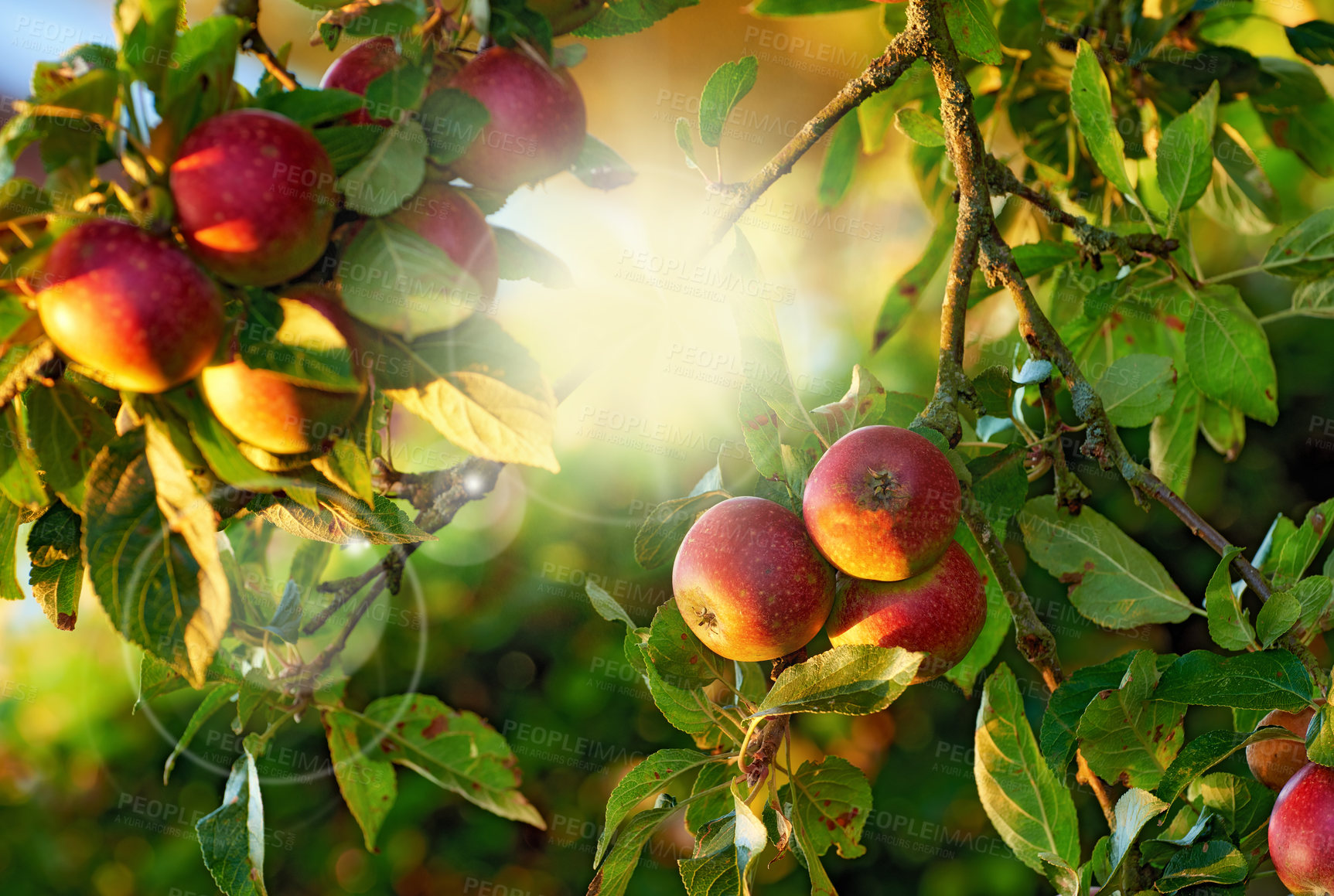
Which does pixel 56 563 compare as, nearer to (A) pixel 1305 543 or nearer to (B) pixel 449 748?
(B) pixel 449 748

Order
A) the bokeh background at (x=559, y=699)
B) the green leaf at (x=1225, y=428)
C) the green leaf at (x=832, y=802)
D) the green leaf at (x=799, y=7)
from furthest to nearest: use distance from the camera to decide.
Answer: the bokeh background at (x=559, y=699), the green leaf at (x=1225, y=428), the green leaf at (x=799, y=7), the green leaf at (x=832, y=802)

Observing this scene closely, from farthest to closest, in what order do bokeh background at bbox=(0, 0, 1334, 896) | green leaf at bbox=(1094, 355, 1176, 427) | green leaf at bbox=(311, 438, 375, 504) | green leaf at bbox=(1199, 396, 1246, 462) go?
1. bokeh background at bbox=(0, 0, 1334, 896)
2. green leaf at bbox=(1199, 396, 1246, 462)
3. green leaf at bbox=(1094, 355, 1176, 427)
4. green leaf at bbox=(311, 438, 375, 504)

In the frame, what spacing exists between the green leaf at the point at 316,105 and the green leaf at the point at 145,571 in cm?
21

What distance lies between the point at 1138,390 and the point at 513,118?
76 centimetres

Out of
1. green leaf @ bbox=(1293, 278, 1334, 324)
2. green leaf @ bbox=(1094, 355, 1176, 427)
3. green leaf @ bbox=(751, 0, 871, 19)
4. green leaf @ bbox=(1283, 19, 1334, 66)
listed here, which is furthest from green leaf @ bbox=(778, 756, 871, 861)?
green leaf @ bbox=(1283, 19, 1334, 66)

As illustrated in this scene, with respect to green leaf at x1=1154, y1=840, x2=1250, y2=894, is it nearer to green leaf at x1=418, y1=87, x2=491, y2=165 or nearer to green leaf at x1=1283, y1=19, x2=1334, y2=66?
green leaf at x1=418, y1=87, x2=491, y2=165

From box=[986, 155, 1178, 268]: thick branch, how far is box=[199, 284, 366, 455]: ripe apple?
764 mm

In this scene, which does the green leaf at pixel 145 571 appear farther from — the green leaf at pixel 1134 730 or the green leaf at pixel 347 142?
the green leaf at pixel 1134 730

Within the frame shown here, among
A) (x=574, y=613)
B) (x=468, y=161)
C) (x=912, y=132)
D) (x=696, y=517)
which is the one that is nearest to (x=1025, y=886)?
(x=574, y=613)

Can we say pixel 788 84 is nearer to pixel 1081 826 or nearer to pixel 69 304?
pixel 1081 826

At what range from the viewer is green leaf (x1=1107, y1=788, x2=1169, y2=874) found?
707mm

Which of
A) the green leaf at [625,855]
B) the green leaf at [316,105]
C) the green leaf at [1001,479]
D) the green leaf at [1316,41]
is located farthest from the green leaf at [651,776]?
the green leaf at [1316,41]

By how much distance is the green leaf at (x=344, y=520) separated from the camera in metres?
0.62

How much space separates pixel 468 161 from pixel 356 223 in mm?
85
